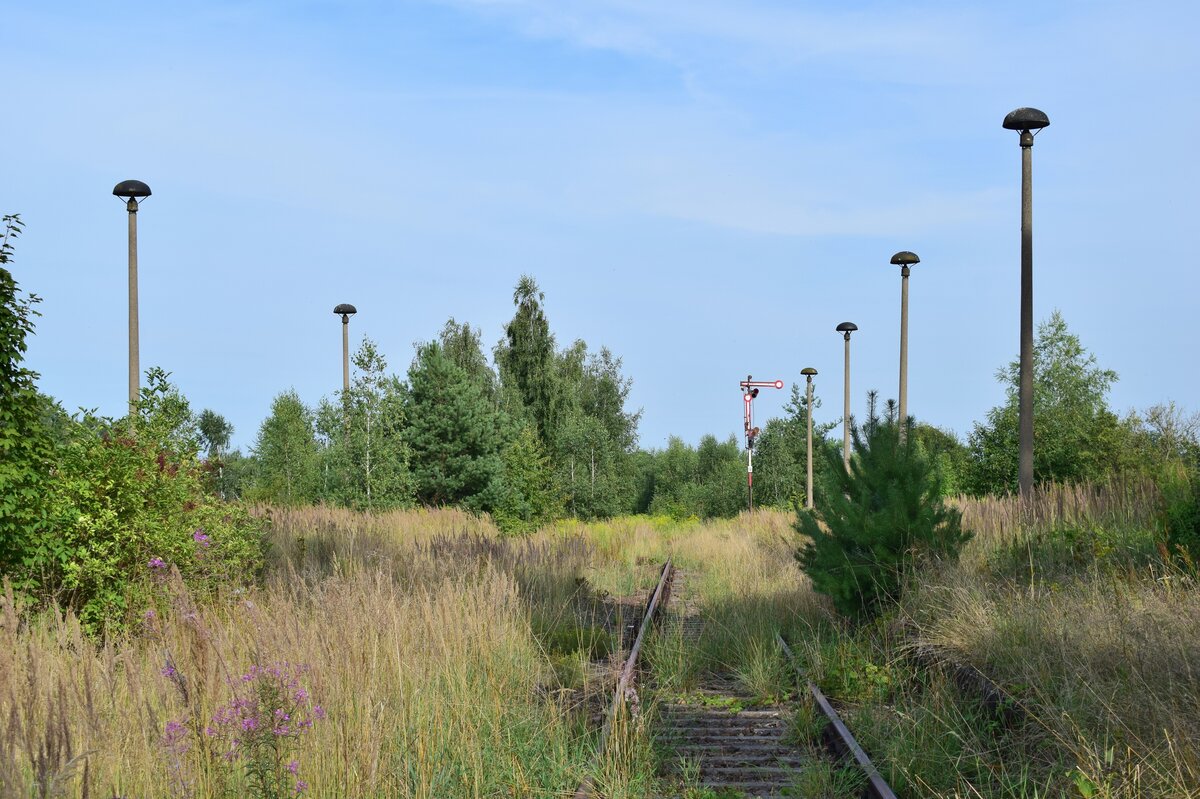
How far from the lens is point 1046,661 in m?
7.18

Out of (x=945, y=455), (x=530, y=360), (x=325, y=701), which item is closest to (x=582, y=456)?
(x=530, y=360)

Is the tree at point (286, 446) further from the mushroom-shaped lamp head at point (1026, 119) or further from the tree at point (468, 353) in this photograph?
the mushroom-shaped lamp head at point (1026, 119)

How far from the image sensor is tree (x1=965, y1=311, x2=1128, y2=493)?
41969mm

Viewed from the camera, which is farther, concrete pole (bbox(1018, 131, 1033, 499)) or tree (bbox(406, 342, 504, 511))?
tree (bbox(406, 342, 504, 511))

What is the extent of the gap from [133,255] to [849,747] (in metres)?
13.8

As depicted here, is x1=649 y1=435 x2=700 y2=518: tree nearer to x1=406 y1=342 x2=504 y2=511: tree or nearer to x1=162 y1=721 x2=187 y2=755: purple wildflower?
x1=406 y1=342 x2=504 y2=511: tree

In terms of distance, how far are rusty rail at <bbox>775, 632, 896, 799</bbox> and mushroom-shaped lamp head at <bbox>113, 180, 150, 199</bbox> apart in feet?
41.5

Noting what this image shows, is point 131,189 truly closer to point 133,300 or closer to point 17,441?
point 133,300

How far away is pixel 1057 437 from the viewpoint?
4697 cm

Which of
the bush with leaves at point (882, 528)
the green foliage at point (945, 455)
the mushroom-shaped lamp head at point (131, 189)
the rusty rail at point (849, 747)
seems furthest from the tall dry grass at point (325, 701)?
the mushroom-shaped lamp head at point (131, 189)

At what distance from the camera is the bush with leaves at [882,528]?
10838 millimetres

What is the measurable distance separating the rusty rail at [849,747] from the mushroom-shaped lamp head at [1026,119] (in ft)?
40.1

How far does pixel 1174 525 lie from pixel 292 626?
9521 mm

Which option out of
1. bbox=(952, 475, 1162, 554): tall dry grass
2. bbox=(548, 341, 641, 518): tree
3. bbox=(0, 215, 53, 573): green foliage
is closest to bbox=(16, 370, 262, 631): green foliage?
bbox=(0, 215, 53, 573): green foliage
